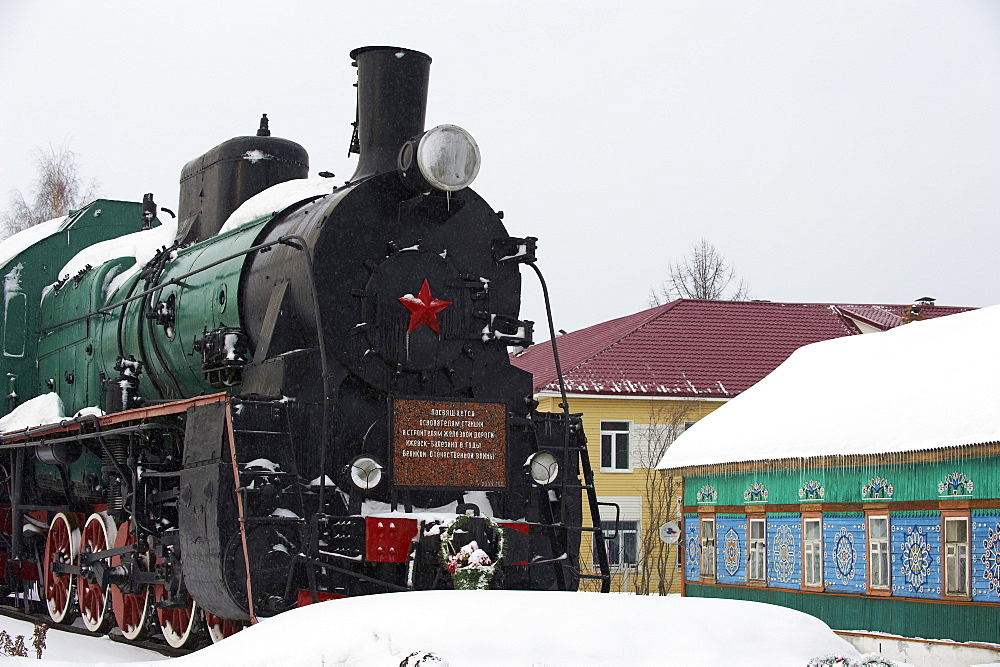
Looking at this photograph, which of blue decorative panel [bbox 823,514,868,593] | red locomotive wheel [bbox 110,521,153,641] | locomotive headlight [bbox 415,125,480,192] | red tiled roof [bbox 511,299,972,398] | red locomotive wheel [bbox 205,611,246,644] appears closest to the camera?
red locomotive wheel [bbox 205,611,246,644]

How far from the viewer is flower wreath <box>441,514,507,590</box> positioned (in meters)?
8.05

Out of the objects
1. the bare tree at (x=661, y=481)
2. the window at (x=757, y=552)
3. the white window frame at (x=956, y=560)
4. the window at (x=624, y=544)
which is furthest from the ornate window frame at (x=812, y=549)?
the window at (x=624, y=544)

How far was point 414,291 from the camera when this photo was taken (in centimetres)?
909

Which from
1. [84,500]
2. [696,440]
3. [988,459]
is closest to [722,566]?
[696,440]

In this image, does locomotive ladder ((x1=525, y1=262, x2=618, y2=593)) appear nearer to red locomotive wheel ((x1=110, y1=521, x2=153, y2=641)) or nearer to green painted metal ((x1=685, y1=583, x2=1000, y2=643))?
red locomotive wheel ((x1=110, y1=521, x2=153, y2=641))

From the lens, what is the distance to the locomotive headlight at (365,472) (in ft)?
27.6

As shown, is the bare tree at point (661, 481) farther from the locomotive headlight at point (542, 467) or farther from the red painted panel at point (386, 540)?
the red painted panel at point (386, 540)

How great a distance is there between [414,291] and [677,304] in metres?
23.4

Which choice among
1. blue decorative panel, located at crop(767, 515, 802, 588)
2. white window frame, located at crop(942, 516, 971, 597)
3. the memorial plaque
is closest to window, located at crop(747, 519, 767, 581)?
blue decorative panel, located at crop(767, 515, 802, 588)

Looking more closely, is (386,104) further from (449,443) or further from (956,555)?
(956,555)

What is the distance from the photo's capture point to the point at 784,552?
57.5 feet

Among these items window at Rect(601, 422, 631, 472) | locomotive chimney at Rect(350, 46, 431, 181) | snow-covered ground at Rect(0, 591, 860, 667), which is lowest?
snow-covered ground at Rect(0, 591, 860, 667)

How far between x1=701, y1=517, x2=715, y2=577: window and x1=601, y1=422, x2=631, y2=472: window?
8.31 meters

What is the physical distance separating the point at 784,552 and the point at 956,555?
3.77 meters
